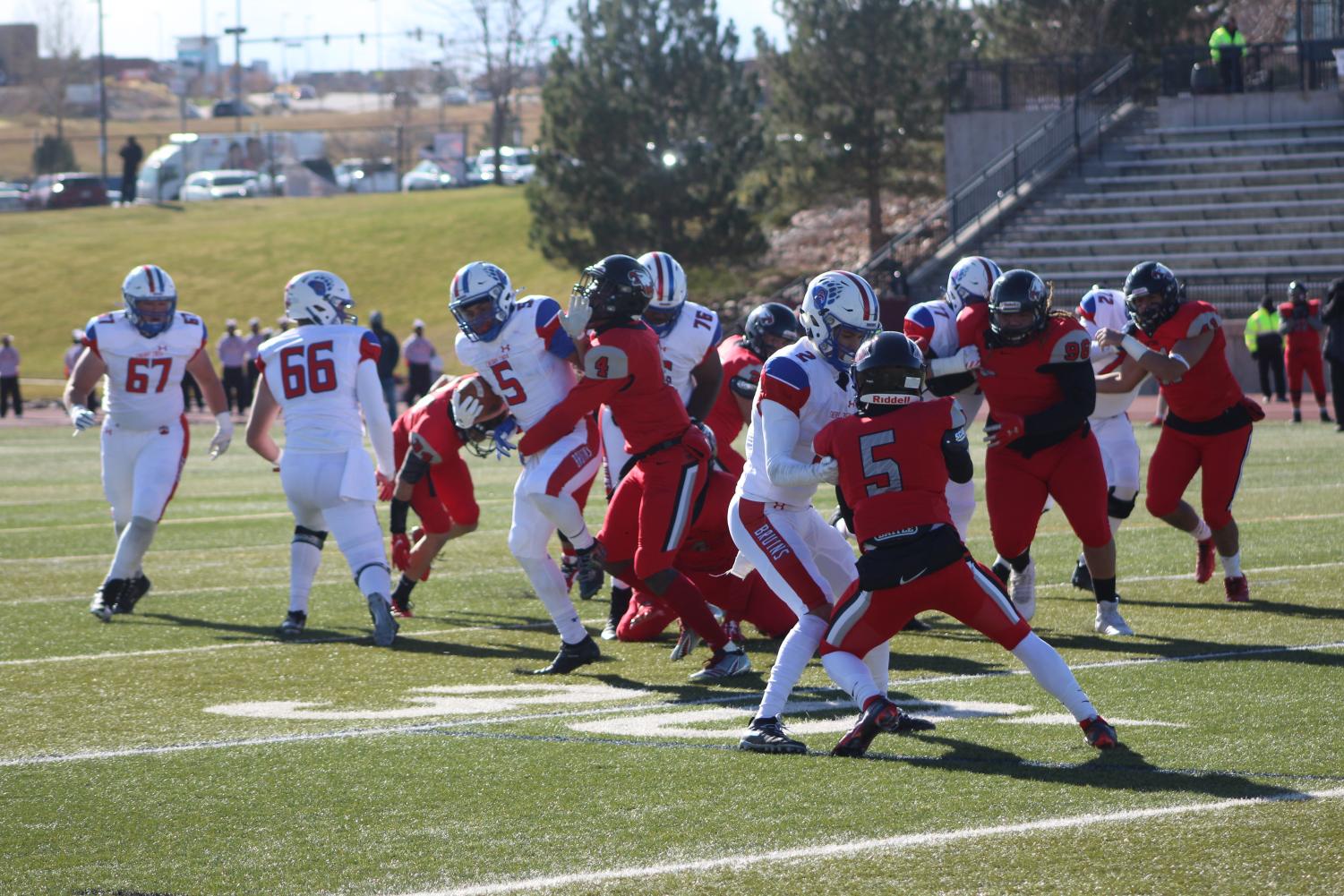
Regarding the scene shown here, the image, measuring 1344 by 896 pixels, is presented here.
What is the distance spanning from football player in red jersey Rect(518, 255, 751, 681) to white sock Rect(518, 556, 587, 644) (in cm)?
37

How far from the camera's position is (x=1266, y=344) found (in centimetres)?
2459

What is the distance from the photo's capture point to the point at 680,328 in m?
8.80

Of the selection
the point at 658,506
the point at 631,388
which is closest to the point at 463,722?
the point at 658,506

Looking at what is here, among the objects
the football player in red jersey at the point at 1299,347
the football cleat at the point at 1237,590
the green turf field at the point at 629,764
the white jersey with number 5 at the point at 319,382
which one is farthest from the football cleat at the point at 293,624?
the football player in red jersey at the point at 1299,347

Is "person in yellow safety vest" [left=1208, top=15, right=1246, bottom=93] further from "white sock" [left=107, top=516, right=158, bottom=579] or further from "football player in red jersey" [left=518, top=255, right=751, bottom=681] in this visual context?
"football player in red jersey" [left=518, top=255, right=751, bottom=681]

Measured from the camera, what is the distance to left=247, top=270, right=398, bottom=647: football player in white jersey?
8406mm

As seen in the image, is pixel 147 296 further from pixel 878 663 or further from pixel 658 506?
pixel 878 663

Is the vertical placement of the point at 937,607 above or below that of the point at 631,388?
below

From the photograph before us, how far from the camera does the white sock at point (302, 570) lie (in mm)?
8844

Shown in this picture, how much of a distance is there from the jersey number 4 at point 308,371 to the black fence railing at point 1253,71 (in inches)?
1109

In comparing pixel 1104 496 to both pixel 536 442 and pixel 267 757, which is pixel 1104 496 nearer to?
pixel 536 442

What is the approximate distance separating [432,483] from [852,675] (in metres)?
4.32

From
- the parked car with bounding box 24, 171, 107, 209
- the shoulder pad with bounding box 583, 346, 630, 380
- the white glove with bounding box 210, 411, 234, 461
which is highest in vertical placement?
the parked car with bounding box 24, 171, 107, 209

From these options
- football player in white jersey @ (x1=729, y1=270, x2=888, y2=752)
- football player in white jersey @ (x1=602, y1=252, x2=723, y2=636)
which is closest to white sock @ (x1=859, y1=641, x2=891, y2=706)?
football player in white jersey @ (x1=729, y1=270, x2=888, y2=752)
